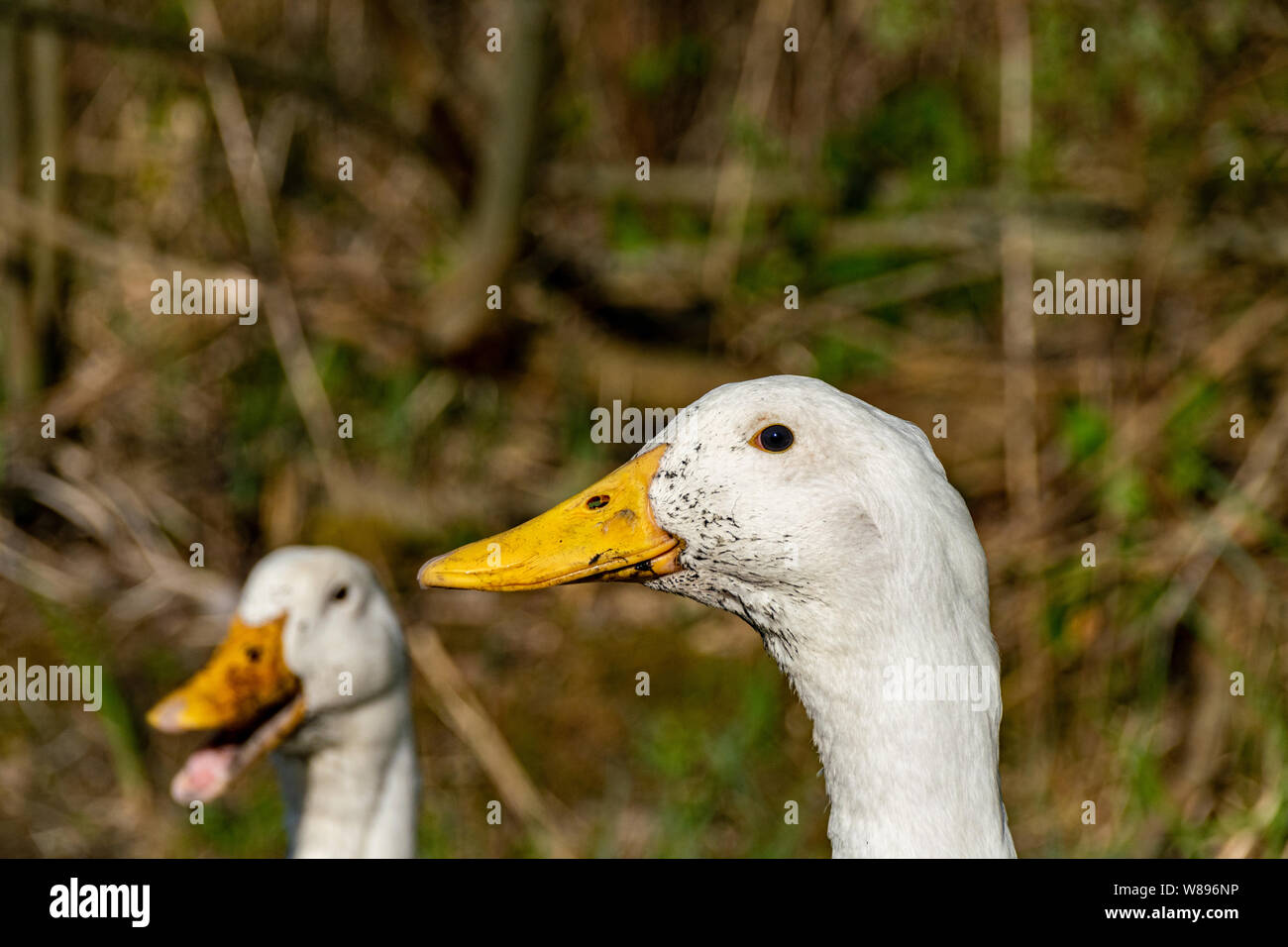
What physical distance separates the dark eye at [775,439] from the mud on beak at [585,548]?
177mm

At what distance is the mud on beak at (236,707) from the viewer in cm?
288

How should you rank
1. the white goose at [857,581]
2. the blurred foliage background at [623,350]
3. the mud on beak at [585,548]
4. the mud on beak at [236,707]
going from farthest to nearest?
the blurred foliage background at [623,350] → the mud on beak at [236,707] → the mud on beak at [585,548] → the white goose at [857,581]

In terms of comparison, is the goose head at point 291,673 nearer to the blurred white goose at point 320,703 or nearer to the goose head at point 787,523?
the blurred white goose at point 320,703

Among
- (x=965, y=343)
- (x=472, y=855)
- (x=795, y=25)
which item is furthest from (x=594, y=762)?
(x=795, y=25)

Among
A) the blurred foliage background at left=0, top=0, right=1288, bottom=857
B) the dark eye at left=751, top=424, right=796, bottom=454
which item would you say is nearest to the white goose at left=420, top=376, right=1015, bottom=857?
the dark eye at left=751, top=424, right=796, bottom=454

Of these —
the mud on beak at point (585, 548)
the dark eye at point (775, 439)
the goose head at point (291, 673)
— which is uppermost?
the dark eye at point (775, 439)

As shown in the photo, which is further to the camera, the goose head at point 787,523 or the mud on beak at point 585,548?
the mud on beak at point 585,548

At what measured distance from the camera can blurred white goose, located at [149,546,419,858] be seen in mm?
2979

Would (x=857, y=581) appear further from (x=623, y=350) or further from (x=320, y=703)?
(x=623, y=350)

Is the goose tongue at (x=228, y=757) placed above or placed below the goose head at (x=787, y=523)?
below

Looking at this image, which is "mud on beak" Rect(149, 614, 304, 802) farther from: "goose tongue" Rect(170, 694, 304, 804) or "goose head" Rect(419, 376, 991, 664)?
"goose head" Rect(419, 376, 991, 664)

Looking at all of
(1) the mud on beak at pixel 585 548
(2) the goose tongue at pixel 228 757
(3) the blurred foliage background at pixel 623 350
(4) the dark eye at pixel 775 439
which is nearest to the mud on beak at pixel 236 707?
(2) the goose tongue at pixel 228 757

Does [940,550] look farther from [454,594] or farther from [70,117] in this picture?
[70,117]

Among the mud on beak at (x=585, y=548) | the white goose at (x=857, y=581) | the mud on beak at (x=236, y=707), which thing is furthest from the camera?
the mud on beak at (x=236, y=707)
